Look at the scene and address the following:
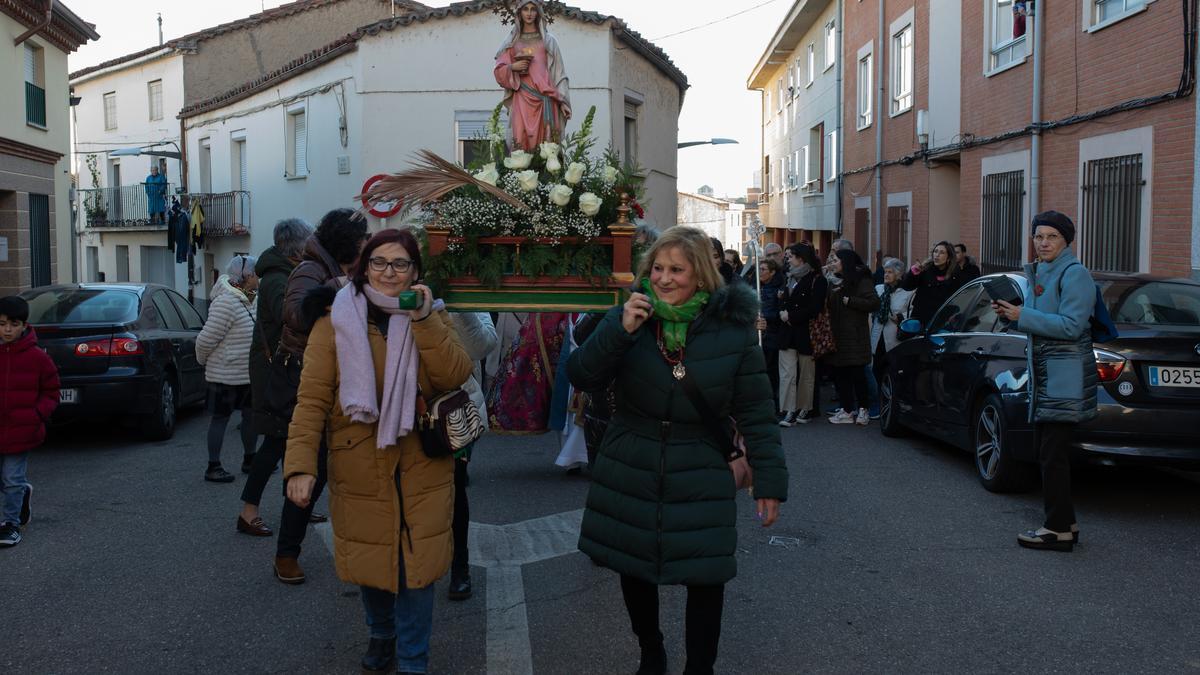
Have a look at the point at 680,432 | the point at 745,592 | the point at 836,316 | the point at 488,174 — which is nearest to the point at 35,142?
the point at 836,316

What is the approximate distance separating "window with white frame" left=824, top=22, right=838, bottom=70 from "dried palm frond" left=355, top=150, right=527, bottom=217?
2264 cm

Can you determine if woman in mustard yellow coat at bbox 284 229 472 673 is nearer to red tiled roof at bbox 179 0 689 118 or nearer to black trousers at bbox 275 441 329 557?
black trousers at bbox 275 441 329 557

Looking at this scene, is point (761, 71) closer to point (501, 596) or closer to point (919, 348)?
point (919, 348)

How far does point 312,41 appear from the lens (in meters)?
31.1

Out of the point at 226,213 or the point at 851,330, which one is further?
the point at 226,213

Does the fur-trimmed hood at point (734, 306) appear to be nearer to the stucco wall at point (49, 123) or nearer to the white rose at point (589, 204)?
the white rose at point (589, 204)

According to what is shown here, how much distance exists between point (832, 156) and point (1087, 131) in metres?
15.4

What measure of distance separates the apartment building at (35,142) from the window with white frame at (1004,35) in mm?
14084

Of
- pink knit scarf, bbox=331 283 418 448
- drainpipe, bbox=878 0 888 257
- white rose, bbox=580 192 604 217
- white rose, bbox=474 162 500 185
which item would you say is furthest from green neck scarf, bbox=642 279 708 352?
drainpipe, bbox=878 0 888 257

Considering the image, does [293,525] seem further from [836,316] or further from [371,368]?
[836,316]

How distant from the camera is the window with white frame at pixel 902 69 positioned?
20750 millimetres

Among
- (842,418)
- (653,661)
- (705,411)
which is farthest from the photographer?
(842,418)

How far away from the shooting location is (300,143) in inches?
1013

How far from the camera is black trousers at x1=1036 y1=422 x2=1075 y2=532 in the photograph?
6.25 m
